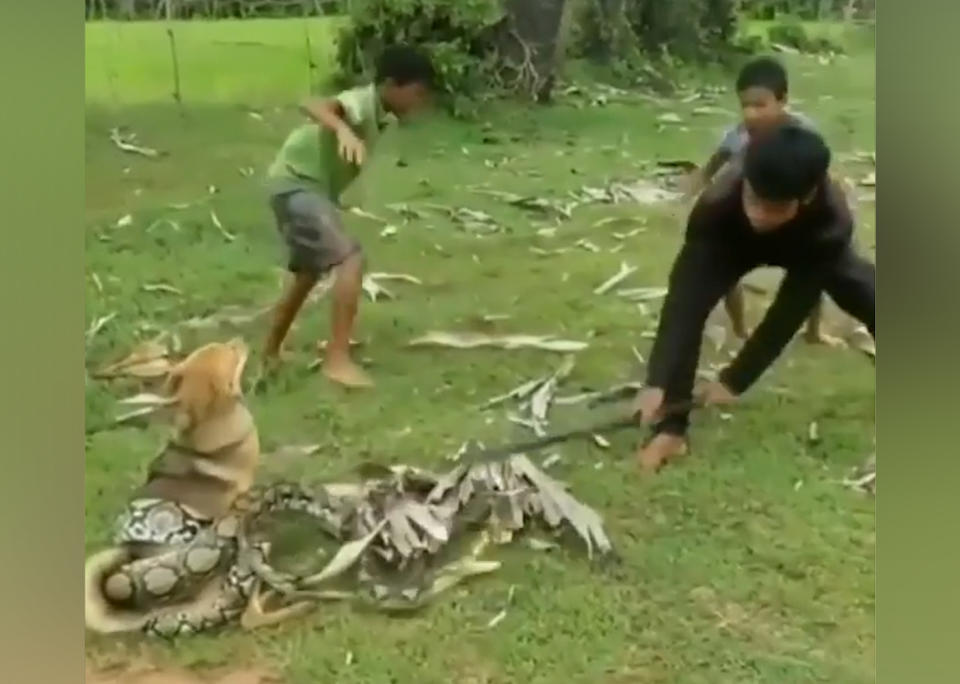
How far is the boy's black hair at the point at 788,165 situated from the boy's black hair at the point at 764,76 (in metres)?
0.04

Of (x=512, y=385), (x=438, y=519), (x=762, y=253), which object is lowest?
(x=438, y=519)

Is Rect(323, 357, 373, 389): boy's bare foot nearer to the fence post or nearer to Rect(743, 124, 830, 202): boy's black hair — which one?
the fence post

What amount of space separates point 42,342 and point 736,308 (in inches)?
22.9

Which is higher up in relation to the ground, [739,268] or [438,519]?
[739,268]

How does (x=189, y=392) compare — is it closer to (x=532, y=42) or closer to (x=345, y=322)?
(x=345, y=322)

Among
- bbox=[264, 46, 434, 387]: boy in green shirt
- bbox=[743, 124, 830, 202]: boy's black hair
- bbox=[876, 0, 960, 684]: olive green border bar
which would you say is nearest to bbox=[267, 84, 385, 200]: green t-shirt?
bbox=[264, 46, 434, 387]: boy in green shirt

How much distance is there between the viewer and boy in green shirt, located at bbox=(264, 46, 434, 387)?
3.19 feet

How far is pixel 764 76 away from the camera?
0.99 m

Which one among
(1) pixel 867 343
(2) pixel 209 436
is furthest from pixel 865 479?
(2) pixel 209 436

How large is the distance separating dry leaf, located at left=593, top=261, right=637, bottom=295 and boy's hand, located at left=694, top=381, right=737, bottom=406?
0.11 metres

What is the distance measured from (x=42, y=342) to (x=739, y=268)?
23.1 inches

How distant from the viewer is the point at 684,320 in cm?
99

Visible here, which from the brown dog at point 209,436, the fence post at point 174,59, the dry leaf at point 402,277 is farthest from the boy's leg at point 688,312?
the fence post at point 174,59

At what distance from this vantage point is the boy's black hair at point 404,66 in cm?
98
